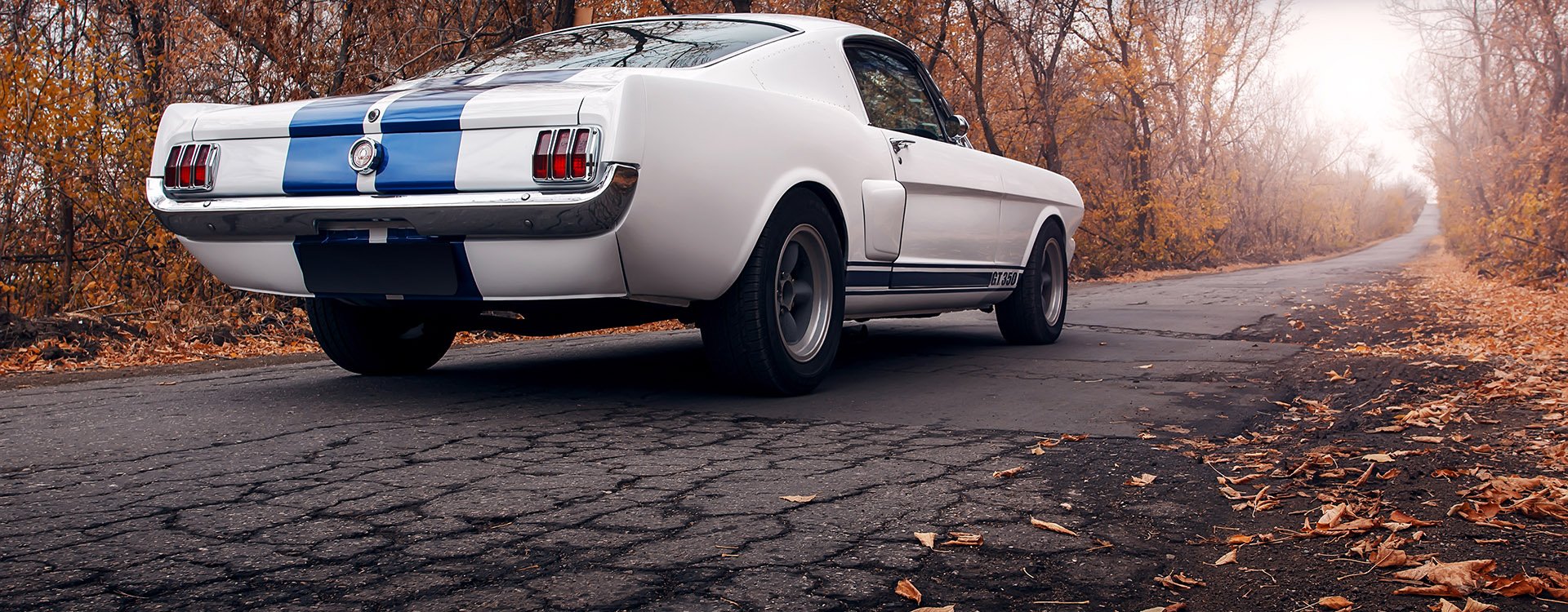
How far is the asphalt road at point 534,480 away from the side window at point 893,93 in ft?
3.72

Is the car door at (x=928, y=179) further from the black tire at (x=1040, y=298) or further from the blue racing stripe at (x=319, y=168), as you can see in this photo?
the blue racing stripe at (x=319, y=168)

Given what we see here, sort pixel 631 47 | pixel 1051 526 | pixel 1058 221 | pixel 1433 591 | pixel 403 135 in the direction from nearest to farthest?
1. pixel 1433 591
2. pixel 1051 526
3. pixel 403 135
4. pixel 631 47
5. pixel 1058 221

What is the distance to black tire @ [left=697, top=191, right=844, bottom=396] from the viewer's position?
169 inches

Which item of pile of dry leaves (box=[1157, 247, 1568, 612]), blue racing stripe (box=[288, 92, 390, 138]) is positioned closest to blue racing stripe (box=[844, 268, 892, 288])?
pile of dry leaves (box=[1157, 247, 1568, 612])

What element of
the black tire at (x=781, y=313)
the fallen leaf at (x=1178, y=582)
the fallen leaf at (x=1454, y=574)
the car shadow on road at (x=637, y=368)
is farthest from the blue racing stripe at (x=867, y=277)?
the fallen leaf at (x=1454, y=574)

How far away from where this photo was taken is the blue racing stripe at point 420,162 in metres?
3.80

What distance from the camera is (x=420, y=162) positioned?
12.6ft

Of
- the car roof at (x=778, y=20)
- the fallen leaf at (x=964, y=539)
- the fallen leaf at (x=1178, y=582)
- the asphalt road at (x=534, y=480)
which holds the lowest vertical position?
the fallen leaf at (x=1178, y=582)

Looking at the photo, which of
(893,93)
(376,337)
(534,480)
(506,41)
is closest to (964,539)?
(534,480)

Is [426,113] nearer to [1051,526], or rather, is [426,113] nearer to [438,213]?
[438,213]

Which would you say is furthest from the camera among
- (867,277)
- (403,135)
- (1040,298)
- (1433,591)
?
(1040,298)

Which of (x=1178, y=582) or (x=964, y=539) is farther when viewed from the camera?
(x=964, y=539)

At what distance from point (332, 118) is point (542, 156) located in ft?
2.67

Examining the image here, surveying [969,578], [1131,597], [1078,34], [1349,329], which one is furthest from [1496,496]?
[1078,34]
